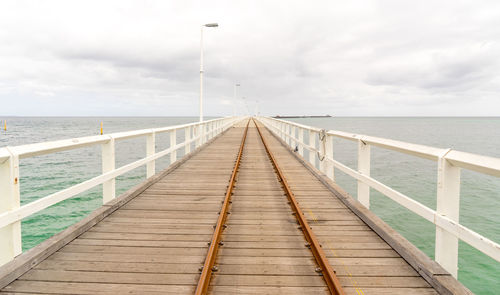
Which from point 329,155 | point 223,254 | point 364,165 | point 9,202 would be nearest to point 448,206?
point 364,165

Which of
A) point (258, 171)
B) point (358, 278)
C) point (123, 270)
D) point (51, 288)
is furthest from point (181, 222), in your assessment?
point (258, 171)

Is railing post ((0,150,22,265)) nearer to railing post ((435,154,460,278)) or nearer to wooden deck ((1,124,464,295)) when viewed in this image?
wooden deck ((1,124,464,295))

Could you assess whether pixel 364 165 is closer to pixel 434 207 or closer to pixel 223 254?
pixel 223 254

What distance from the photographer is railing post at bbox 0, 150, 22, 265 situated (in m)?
3.06

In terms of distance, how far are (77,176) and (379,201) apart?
58.9ft

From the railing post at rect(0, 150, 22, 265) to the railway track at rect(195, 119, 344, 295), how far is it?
6.37ft

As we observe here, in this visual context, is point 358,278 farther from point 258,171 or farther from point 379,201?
point 379,201

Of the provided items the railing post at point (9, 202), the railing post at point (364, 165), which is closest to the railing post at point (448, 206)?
the railing post at point (364, 165)

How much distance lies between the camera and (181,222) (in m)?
4.80

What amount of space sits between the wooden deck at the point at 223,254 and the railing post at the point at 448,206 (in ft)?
1.08

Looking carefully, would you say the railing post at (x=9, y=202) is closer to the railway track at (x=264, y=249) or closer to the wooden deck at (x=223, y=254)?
the wooden deck at (x=223, y=254)

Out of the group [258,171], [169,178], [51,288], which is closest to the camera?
[51,288]

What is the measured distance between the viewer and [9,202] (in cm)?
308

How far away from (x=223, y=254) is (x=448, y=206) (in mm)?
2444
